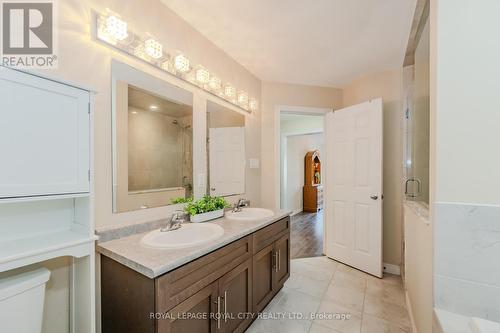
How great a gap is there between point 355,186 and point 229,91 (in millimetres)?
1858

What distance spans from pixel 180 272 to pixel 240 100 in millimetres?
Answer: 1850

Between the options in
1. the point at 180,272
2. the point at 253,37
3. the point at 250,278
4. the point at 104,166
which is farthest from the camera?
the point at 253,37

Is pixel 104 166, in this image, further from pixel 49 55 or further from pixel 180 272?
pixel 180 272

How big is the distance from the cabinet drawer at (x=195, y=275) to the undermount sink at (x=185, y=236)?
4.1 inches

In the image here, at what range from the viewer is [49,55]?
1058mm

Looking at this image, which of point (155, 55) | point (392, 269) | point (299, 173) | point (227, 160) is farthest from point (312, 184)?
point (155, 55)

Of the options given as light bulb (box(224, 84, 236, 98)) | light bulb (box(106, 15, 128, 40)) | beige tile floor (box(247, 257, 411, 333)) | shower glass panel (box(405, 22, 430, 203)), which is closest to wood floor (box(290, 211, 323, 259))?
beige tile floor (box(247, 257, 411, 333))

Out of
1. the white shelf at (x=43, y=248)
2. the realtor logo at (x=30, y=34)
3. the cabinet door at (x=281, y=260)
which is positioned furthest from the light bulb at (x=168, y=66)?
the cabinet door at (x=281, y=260)

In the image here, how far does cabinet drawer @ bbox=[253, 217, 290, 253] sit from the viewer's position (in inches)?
64.3

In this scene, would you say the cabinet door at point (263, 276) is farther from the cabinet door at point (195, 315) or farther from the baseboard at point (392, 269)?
the baseboard at point (392, 269)

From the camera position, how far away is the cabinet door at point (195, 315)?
97 centimetres

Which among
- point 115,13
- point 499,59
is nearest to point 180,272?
point 115,13

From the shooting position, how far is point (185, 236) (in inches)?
57.5

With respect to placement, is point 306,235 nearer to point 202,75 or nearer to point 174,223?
point 174,223
